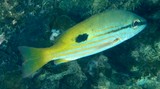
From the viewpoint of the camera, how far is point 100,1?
4945mm

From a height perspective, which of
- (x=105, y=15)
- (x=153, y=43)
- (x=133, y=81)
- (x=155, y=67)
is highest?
(x=105, y=15)

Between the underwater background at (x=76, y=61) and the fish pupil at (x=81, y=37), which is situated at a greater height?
the fish pupil at (x=81, y=37)

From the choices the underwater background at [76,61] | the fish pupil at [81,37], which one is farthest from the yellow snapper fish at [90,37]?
the underwater background at [76,61]

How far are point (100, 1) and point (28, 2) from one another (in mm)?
1384

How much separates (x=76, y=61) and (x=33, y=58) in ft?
6.50

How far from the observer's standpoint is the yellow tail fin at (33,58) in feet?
9.56

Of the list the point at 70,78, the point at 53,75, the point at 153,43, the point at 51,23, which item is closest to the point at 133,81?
the point at 153,43

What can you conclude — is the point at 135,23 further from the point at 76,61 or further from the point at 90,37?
the point at 76,61

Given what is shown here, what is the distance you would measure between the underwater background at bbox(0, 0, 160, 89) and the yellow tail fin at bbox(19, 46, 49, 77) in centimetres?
166

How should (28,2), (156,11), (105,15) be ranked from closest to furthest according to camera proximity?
(105,15), (28,2), (156,11)

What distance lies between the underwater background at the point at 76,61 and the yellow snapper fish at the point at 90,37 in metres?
1.77

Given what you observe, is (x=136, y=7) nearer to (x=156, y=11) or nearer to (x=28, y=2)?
(x=156, y=11)

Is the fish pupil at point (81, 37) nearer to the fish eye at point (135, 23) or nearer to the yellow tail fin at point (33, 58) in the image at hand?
the yellow tail fin at point (33, 58)

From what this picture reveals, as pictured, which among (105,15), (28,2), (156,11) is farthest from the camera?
(156,11)
